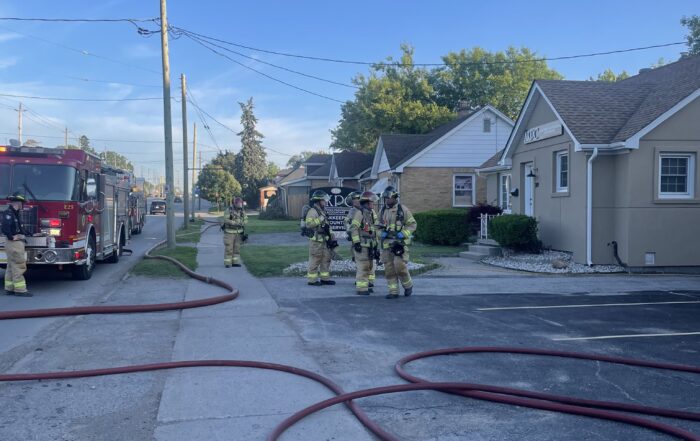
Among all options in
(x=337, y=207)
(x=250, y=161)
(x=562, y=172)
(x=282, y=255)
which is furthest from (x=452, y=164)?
(x=250, y=161)

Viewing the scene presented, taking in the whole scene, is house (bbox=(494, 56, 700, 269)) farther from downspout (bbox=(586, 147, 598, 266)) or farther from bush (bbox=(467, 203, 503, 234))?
bush (bbox=(467, 203, 503, 234))

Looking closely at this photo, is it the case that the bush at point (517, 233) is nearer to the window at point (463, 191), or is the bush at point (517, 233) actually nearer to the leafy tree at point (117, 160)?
the window at point (463, 191)

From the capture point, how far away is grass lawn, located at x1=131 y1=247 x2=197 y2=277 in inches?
562

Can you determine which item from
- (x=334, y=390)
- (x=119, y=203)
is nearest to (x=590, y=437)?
(x=334, y=390)

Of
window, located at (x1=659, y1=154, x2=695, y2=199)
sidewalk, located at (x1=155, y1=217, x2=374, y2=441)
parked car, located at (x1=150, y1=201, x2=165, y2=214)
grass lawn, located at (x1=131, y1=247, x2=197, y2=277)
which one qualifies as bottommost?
sidewalk, located at (x1=155, y1=217, x2=374, y2=441)

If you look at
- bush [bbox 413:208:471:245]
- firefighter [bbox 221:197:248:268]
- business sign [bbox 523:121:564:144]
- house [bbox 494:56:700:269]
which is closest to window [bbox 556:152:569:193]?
house [bbox 494:56:700:269]

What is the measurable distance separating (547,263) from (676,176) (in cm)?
386

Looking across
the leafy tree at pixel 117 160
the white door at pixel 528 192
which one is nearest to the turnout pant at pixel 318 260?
the white door at pixel 528 192

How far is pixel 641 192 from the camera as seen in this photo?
604 inches

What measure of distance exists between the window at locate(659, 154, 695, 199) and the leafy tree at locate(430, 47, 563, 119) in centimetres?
2815

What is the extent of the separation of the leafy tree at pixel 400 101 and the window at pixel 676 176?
26566 millimetres

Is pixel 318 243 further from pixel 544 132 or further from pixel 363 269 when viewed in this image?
pixel 544 132

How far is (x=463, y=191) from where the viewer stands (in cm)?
2925

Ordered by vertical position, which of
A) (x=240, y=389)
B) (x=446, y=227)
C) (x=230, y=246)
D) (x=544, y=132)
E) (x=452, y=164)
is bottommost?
(x=240, y=389)
